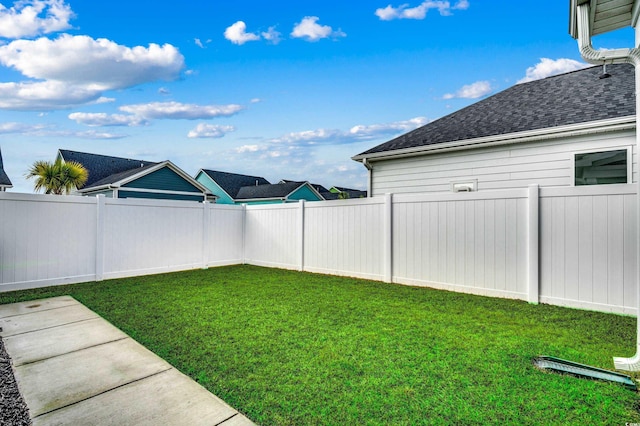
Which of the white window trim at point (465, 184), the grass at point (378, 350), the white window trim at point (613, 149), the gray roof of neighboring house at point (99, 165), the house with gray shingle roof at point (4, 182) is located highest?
the gray roof of neighboring house at point (99, 165)

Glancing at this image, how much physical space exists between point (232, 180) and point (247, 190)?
1999mm

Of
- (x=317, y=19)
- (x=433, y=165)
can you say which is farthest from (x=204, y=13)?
(x=433, y=165)

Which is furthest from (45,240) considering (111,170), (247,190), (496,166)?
(247,190)

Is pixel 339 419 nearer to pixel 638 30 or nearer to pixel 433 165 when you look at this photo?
pixel 638 30

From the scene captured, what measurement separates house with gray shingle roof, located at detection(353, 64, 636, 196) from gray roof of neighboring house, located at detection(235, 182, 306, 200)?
15.4 meters

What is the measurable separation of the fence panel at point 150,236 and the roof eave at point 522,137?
17.0 feet

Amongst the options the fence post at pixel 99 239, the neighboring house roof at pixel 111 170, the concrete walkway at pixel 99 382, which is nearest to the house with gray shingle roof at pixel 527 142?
the fence post at pixel 99 239

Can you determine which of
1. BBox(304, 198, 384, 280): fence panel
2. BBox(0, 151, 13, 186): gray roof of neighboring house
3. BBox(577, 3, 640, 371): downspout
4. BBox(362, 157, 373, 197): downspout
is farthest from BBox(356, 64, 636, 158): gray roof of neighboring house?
BBox(0, 151, 13, 186): gray roof of neighboring house

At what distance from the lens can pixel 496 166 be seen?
7.16 m

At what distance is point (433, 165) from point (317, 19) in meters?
5.59

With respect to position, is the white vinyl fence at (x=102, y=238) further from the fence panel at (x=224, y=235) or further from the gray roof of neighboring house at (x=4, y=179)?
the gray roof of neighboring house at (x=4, y=179)

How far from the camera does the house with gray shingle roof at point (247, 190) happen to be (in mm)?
24141

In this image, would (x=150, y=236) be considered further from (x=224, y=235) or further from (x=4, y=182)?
(x=4, y=182)

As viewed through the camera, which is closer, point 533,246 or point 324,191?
point 533,246
